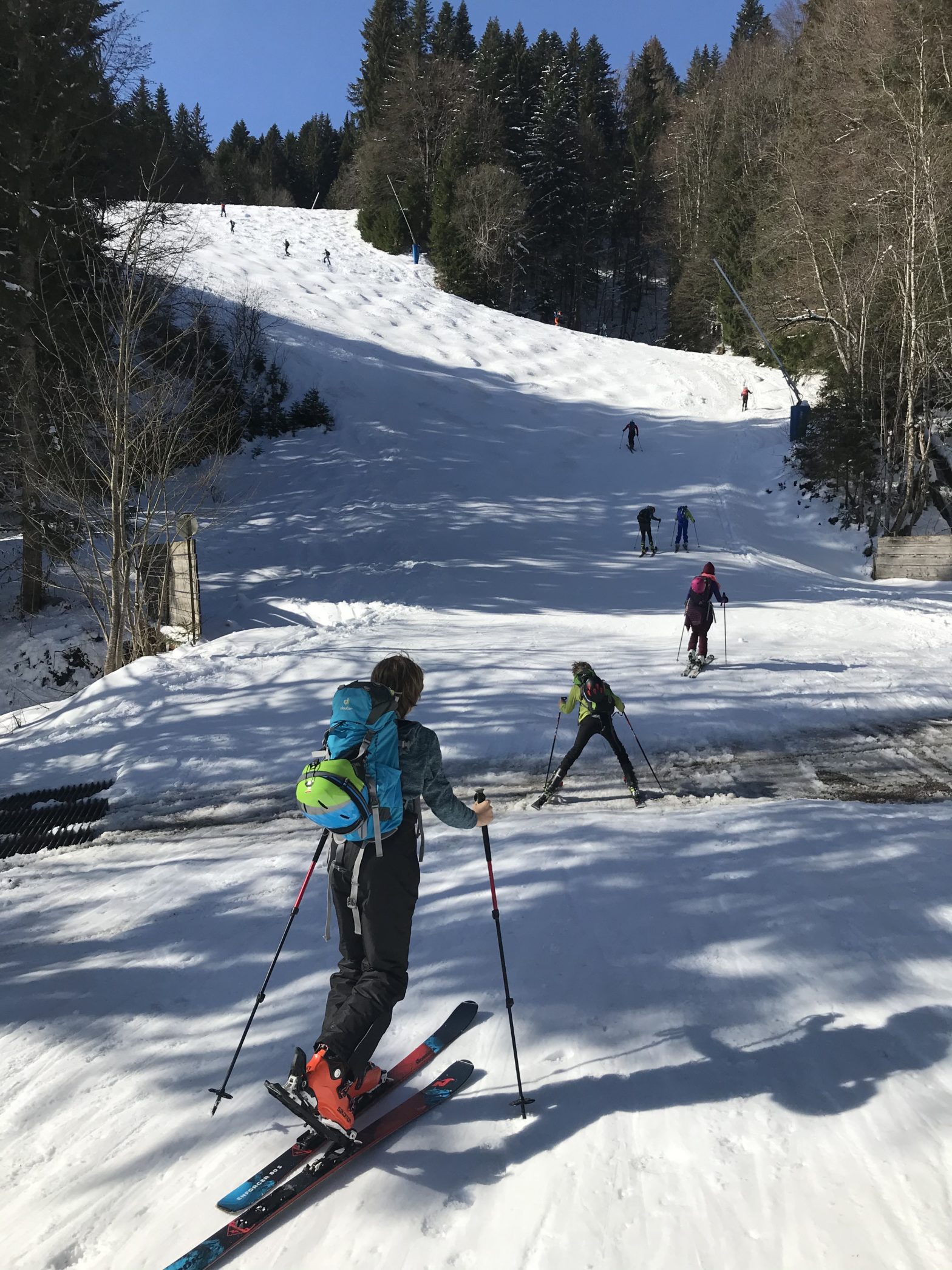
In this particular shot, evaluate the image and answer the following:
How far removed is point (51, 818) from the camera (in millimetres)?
7547

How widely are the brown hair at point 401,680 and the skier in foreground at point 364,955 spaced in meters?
0.03

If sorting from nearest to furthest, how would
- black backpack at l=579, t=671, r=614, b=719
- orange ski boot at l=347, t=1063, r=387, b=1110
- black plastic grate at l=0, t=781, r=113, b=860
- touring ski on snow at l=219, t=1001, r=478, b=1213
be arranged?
touring ski on snow at l=219, t=1001, r=478, b=1213 < orange ski boot at l=347, t=1063, r=387, b=1110 < black plastic grate at l=0, t=781, r=113, b=860 < black backpack at l=579, t=671, r=614, b=719

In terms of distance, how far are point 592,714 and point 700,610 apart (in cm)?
459

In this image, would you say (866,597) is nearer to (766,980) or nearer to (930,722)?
(930,722)

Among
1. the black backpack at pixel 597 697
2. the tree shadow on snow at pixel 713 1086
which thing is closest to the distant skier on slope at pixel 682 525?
the black backpack at pixel 597 697

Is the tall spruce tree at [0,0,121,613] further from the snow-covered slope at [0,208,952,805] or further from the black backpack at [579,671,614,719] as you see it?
the black backpack at [579,671,614,719]

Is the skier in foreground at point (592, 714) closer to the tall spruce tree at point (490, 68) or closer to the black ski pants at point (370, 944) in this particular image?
the black ski pants at point (370, 944)

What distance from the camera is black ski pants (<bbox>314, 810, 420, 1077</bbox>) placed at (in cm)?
294

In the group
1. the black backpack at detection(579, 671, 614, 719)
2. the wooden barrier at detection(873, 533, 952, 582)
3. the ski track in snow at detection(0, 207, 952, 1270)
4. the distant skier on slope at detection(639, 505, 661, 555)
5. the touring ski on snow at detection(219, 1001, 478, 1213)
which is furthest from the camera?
the distant skier on slope at detection(639, 505, 661, 555)

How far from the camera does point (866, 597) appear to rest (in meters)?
15.9

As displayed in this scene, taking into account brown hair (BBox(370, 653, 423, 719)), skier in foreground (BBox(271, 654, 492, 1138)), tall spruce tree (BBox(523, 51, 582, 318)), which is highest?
tall spruce tree (BBox(523, 51, 582, 318))

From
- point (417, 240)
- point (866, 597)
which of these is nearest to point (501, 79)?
point (417, 240)

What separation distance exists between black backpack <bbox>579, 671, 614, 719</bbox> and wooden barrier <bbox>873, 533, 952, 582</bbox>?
1472 centimetres

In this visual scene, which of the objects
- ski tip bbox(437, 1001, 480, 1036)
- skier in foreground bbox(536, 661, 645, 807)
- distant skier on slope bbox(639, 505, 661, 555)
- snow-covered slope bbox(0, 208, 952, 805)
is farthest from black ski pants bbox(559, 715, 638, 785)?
distant skier on slope bbox(639, 505, 661, 555)
